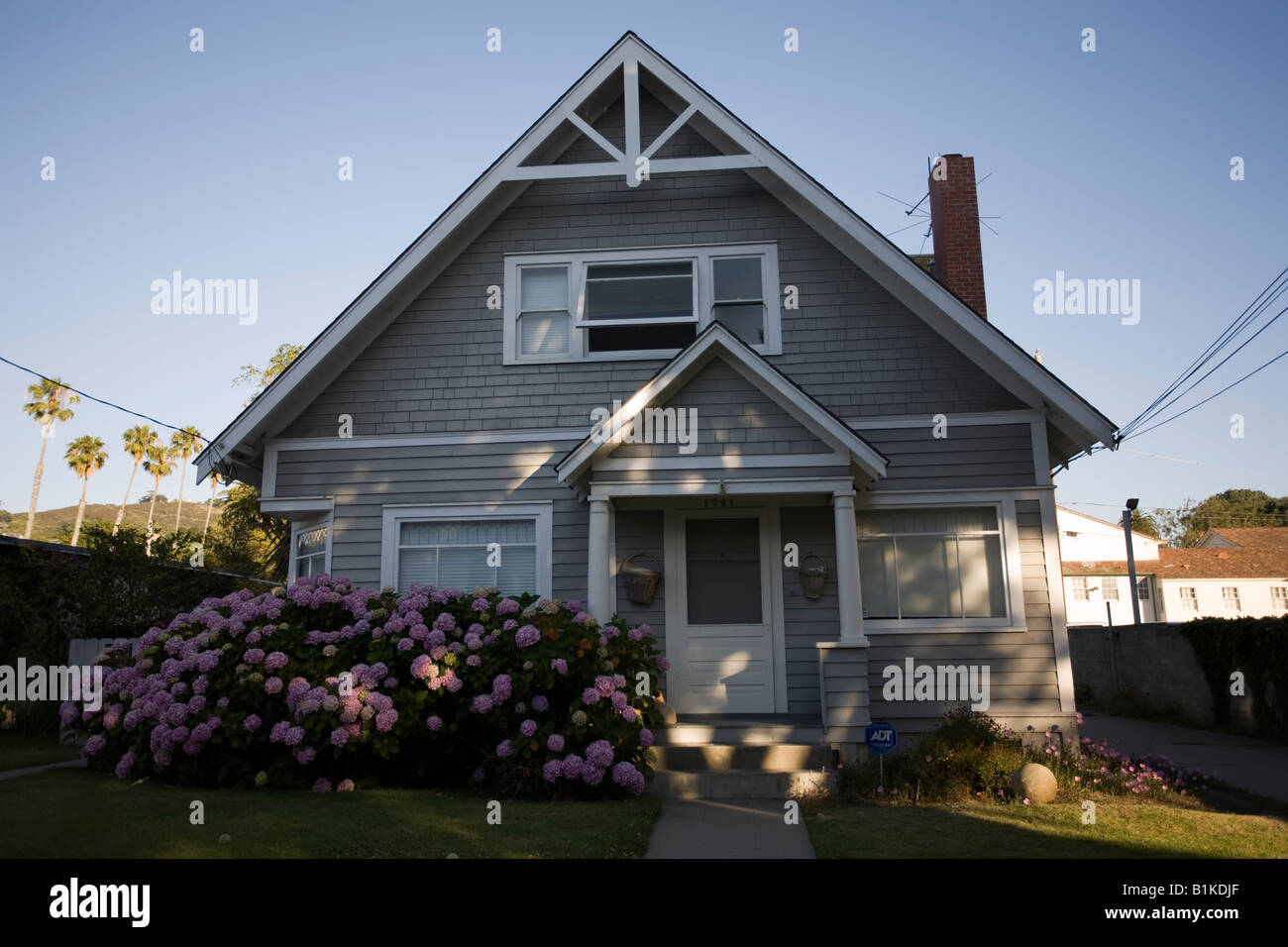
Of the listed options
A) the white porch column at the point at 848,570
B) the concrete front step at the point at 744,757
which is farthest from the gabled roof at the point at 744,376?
the concrete front step at the point at 744,757

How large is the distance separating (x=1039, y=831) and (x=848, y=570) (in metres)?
3.09

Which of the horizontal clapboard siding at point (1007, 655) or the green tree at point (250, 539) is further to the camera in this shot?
the green tree at point (250, 539)

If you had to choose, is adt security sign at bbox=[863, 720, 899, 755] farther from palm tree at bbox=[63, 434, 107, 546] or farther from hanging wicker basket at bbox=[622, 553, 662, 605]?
palm tree at bbox=[63, 434, 107, 546]

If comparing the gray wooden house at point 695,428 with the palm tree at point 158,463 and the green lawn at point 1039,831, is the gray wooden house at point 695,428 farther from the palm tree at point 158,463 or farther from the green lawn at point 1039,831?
the palm tree at point 158,463

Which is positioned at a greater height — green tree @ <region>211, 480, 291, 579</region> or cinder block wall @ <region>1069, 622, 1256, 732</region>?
green tree @ <region>211, 480, 291, 579</region>

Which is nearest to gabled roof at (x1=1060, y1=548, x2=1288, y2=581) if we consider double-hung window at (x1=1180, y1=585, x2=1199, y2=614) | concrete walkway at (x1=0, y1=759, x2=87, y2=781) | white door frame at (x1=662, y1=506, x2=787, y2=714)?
double-hung window at (x1=1180, y1=585, x2=1199, y2=614)

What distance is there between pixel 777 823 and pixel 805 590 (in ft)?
11.2

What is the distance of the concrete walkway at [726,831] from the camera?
6309 mm

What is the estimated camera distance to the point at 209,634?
8711 millimetres

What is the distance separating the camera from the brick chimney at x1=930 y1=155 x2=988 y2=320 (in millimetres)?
11867

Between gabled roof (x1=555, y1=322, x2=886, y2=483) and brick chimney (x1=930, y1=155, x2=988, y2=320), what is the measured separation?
3.67m

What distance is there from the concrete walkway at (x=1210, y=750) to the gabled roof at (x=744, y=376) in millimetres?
5244
